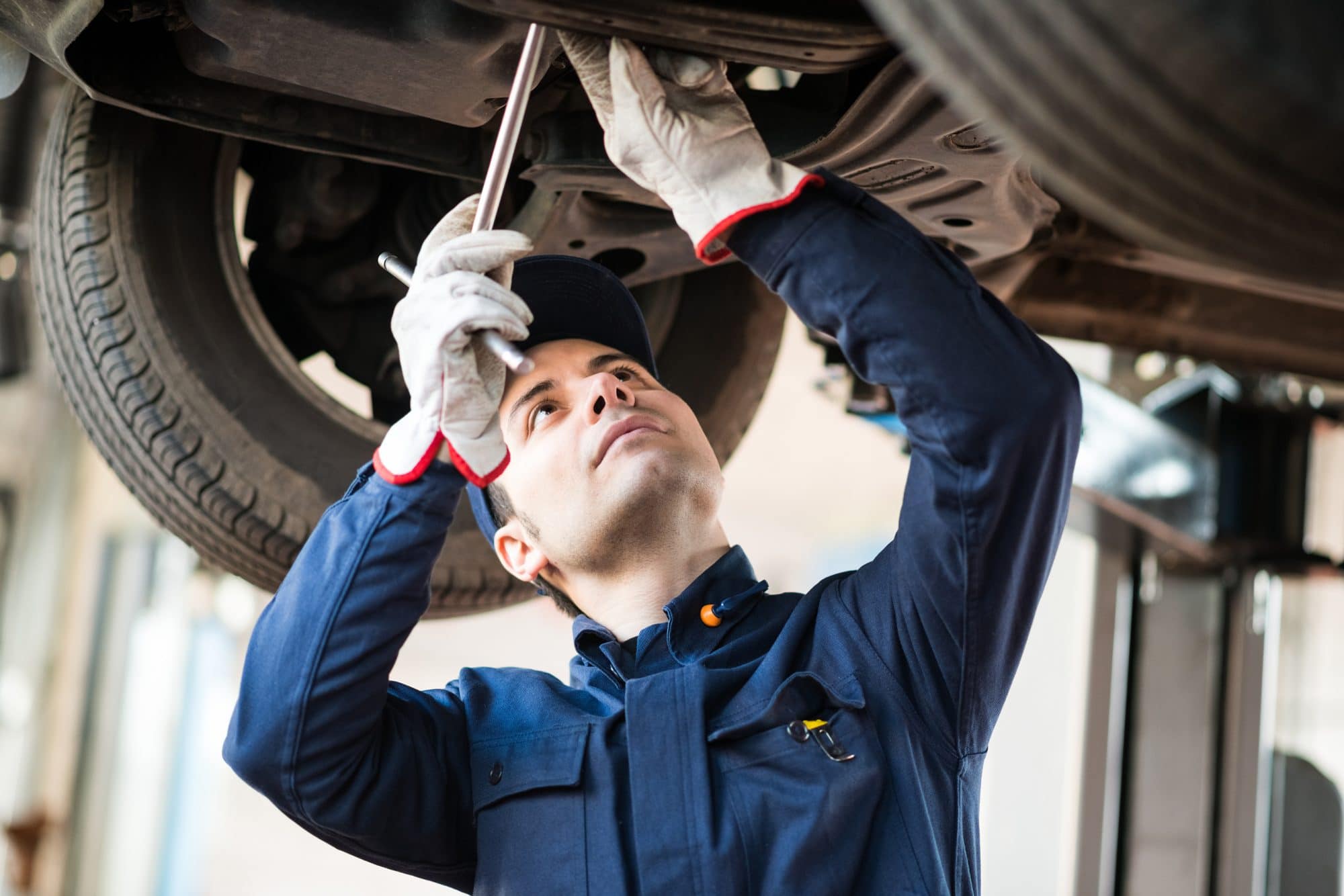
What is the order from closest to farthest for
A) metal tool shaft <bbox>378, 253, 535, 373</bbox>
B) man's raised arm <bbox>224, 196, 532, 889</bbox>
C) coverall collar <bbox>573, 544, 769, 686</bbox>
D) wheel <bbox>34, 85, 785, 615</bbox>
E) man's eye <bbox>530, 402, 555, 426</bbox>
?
metal tool shaft <bbox>378, 253, 535, 373</bbox> < man's raised arm <bbox>224, 196, 532, 889</bbox> < coverall collar <bbox>573, 544, 769, 686</bbox> < man's eye <bbox>530, 402, 555, 426</bbox> < wheel <bbox>34, 85, 785, 615</bbox>

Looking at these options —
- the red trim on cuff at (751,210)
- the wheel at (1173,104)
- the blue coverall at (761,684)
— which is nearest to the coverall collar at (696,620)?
the blue coverall at (761,684)

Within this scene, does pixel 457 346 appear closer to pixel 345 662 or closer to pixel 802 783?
pixel 345 662

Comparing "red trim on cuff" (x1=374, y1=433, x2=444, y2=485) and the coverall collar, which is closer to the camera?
"red trim on cuff" (x1=374, y1=433, x2=444, y2=485)

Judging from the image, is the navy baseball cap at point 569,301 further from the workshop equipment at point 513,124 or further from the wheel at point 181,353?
the workshop equipment at point 513,124

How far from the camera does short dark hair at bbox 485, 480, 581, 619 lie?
1.51 m

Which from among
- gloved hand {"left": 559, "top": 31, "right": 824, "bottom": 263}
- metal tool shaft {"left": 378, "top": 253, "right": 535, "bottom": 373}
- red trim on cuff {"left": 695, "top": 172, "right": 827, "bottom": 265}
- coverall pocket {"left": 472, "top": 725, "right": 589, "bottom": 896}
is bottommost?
coverall pocket {"left": 472, "top": 725, "right": 589, "bottom": 896}

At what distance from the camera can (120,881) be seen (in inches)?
279

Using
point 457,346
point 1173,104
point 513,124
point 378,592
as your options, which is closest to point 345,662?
point 378,592

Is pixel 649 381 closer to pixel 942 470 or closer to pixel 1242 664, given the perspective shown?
pixel 942 470

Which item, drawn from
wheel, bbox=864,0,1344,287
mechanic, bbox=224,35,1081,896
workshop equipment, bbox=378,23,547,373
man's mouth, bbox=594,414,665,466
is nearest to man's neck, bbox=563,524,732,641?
mechanic, bbox=224,35,1081,896

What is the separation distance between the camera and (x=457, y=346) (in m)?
1.14

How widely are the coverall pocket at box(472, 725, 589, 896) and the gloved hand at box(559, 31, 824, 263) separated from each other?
0.45m

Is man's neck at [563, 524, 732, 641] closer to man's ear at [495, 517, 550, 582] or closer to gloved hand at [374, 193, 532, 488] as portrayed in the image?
man's ear at [495, 517, 550, 582]

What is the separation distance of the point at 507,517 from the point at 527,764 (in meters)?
0.32
